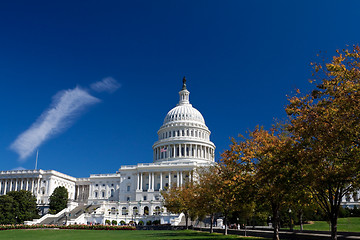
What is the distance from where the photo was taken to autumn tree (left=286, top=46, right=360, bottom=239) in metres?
19.1

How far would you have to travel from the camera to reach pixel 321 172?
21.7 meters

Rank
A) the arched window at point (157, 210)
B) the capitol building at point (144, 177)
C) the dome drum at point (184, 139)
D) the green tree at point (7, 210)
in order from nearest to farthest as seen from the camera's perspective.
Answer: the green tree at point (7, 210), the arched window at point (157, 210), the capitol building at point (144, 177), the dome drum at point (184, 139)

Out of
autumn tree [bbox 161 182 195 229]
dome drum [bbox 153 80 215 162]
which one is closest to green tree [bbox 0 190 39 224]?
autumn tree [bbox 161 182 195 229]

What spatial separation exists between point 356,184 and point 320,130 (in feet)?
17.5

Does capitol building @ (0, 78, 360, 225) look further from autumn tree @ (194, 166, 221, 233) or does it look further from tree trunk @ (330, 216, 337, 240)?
tree trunk @ (330, 216, 337, 240)

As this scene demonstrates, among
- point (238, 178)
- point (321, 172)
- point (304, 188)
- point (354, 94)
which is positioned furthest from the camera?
point (238, 178)

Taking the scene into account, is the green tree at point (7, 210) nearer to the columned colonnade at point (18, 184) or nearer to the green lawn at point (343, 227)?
the columned colonnade at point (18, 184)

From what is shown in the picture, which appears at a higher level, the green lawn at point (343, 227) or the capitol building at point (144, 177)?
the capitol building at point (144, 177)

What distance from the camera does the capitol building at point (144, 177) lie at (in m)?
119

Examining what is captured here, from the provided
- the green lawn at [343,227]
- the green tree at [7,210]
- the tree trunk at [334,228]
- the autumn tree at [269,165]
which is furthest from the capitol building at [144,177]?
the tree trunk at [334,228]

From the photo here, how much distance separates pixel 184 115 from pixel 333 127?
12704 cm

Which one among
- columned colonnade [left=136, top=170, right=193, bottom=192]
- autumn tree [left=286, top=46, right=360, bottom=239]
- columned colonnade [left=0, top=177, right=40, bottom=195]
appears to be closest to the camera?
autumn tree [left=286, top=46, right=360, bottom=239]

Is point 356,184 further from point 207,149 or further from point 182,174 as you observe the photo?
point 207,149

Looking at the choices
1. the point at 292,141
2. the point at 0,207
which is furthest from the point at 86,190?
the point at 292,141
